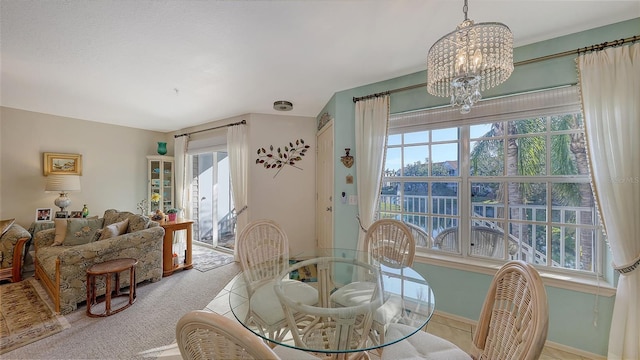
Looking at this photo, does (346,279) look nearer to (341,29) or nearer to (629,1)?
(341,29)

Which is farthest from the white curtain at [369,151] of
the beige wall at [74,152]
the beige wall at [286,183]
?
the beige wall at [74,152]

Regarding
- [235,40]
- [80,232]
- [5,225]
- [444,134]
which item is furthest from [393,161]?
[5,225]

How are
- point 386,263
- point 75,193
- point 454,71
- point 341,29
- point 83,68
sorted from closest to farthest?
point 454,71
point 341,29
point 386,263
point 83,68
point 75,193

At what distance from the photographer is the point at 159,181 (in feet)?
15.8

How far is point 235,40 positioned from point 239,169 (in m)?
2.29

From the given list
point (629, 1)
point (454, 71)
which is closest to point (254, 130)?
point (454, 71)

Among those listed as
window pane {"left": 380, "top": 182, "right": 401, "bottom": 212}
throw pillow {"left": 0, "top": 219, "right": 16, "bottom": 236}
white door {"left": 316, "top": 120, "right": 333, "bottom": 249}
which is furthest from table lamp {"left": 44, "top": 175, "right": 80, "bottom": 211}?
window pane {"left": 380, "top": 182, "right": 401, "bottom": 212}

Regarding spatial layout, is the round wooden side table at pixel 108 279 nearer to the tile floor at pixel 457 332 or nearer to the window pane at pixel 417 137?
the tile floor at pixel 457 332

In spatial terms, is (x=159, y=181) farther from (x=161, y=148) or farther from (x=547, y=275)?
(x=547, y=275)

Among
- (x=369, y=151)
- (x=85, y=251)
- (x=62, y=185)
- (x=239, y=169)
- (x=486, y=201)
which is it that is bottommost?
(x=85, y=251)

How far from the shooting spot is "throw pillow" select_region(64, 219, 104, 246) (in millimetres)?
2875

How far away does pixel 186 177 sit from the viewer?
15.4 ft

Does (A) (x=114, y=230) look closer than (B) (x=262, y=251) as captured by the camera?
No

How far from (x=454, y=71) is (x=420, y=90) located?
1204 millimetres
